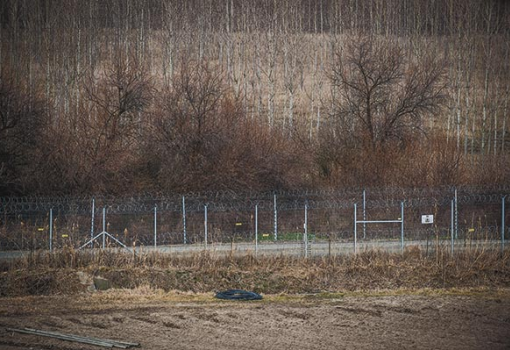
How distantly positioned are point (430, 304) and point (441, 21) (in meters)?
37.6

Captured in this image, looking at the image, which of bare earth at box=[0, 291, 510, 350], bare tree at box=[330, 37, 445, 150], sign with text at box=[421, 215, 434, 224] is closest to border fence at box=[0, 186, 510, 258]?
sign with text at box=[421, 215, 434, 224]

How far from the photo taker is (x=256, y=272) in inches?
753

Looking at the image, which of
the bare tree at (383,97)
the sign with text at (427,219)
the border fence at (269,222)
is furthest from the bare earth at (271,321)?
the bare tree at (383,97)

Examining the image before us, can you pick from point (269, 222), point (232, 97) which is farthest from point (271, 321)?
point (232, 97)

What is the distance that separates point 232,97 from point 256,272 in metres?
19.1

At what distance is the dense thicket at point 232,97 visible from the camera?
101 ft

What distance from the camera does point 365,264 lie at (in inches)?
781

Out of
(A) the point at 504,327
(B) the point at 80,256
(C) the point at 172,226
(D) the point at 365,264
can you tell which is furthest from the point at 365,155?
(A) the point at 504,327

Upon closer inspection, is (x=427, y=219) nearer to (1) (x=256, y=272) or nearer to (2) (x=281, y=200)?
(1) (x=256, y=272)

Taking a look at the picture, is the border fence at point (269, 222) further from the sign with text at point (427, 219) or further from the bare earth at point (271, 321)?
the bare earth at point (271, 321)

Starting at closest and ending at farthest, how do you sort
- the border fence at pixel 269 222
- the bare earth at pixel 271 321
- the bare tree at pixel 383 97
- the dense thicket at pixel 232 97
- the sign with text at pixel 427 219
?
1. the bare earth at pixel 271 321
2. the sign with text at pixel 427 219
3. the border fence at pixel 269 222
4. the dense thicket at pixel 232 97
5. the bare tree at pixel 383 97

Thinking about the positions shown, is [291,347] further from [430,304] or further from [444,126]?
[444,126]

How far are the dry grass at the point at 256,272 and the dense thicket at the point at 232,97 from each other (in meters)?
10.5

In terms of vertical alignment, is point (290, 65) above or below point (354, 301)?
above
